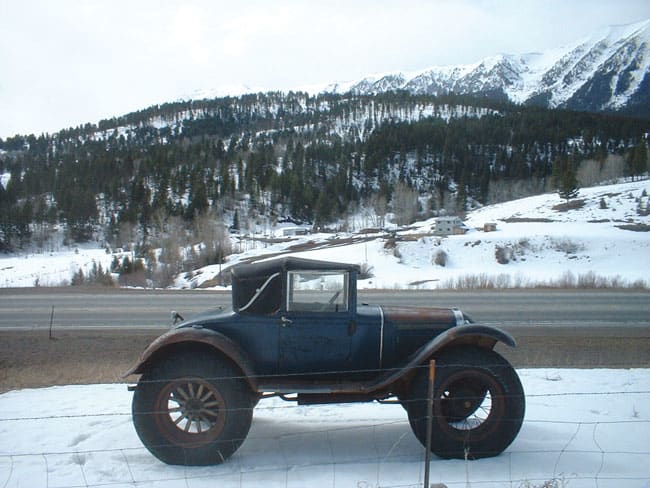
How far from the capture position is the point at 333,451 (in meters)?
5.18

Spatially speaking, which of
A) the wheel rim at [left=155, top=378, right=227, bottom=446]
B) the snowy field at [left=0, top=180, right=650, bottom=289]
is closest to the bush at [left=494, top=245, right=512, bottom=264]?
the snowy field at [left=0, top=180, right=650, bottom=289]

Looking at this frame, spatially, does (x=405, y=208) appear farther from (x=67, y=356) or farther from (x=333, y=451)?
(x=333, y=451)

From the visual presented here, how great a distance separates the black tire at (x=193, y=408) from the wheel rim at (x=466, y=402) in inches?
76.4

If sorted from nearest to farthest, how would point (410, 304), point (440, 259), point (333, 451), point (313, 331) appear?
1. point (313, 331)
2. point (333, 451)
3. point (410, 304)
4. point (440, 259)

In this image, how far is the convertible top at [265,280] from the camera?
5.09m

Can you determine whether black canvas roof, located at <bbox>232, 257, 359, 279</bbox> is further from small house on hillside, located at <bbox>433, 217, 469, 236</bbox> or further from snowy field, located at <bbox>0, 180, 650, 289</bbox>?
small house on hillside, located at <bbox>433, 217, 469, 236</bbox>

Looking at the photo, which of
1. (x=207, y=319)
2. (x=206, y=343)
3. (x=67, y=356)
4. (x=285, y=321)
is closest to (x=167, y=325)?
(x=67, y=356)

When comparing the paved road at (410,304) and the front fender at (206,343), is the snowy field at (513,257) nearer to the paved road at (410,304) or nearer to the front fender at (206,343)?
the paved road at (410,304)

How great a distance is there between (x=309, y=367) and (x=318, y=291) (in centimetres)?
78

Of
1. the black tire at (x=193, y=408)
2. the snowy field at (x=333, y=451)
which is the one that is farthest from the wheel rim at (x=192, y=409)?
the snowy field at (x=333, y=451)

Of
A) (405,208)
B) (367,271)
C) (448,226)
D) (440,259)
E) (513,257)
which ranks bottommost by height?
(367,271)

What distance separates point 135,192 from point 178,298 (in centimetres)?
8383

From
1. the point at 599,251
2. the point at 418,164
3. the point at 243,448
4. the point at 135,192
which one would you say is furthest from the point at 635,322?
the point at 418,164

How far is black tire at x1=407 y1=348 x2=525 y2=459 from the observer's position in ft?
15.9
